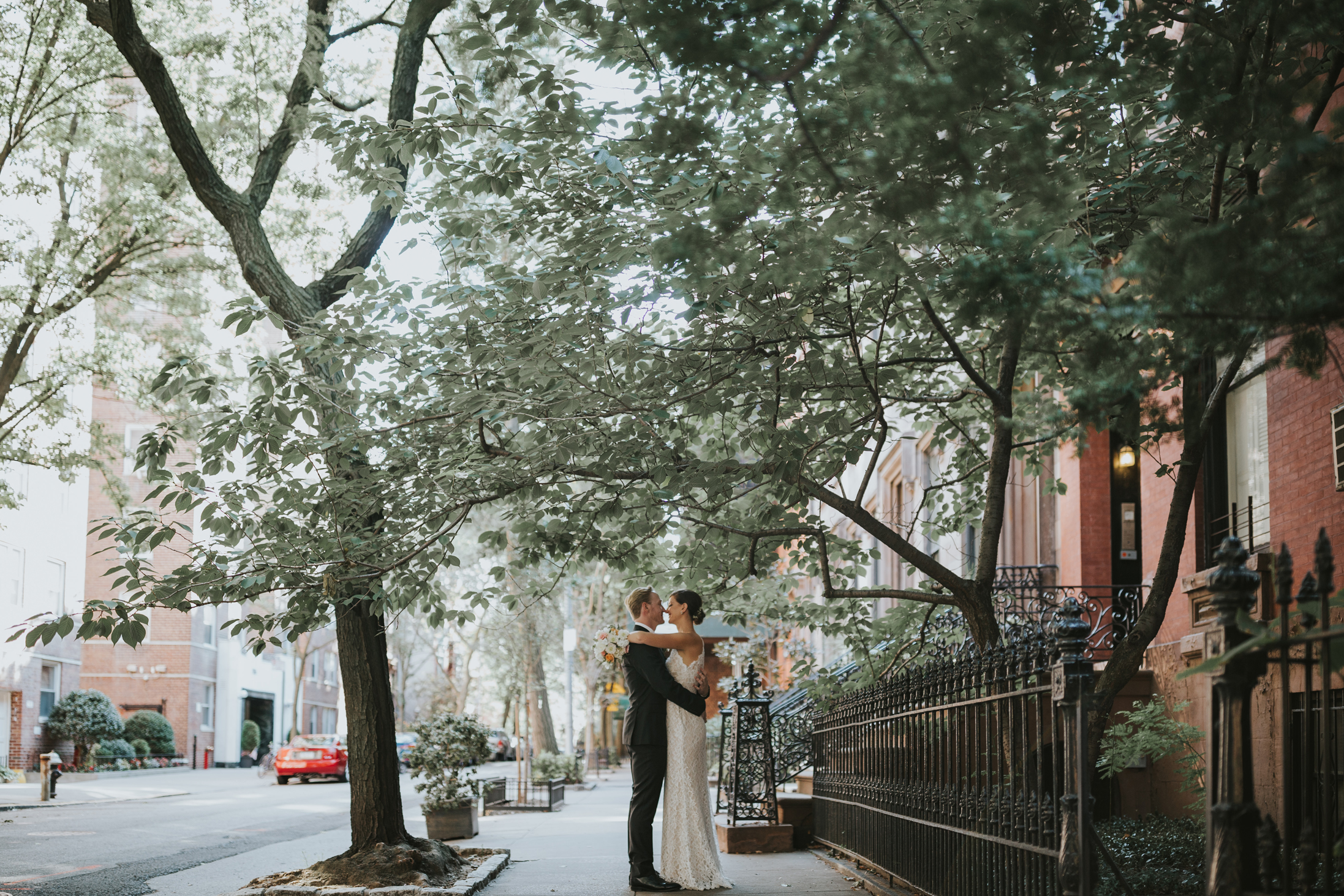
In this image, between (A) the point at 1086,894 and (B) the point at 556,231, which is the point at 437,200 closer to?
(B) the point at 556,231

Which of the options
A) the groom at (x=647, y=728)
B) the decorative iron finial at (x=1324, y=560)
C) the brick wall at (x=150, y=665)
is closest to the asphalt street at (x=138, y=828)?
the groom at (x=647, y=728)

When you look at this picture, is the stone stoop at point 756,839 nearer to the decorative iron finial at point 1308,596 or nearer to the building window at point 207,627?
the decorative iron finial at point 1308,596

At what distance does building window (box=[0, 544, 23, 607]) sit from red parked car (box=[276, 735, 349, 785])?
9.37 meters

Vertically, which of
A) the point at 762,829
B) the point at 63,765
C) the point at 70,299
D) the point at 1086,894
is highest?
the point at 70,299

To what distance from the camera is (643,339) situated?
25.2 feet

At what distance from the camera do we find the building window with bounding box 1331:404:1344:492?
29.5 feet

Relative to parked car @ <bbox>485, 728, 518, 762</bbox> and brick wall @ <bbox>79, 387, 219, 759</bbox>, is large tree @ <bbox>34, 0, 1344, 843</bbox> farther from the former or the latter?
parked car @ <bbox>485, 728, 518, 762</bbox>

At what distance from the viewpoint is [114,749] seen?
39062 millimetres

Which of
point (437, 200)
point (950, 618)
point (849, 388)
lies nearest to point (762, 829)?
point (950, 618)

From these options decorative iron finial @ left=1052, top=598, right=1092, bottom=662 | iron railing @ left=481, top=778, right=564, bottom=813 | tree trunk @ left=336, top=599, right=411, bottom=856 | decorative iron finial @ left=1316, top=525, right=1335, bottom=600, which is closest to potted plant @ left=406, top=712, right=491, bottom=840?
tree trunk @ left=336, top=599, right=411, bottom=856

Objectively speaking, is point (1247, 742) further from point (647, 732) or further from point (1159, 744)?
point (1159, 744)

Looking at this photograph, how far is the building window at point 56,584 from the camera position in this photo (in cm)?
3769

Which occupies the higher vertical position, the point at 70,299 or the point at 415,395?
the point at 70,299

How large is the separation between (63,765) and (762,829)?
32.0 m
